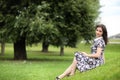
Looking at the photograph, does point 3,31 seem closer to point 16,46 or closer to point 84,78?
point 16,46

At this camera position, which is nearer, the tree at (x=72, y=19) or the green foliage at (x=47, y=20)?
the green foliage at (x=47, y=20)

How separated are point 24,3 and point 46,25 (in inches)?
118

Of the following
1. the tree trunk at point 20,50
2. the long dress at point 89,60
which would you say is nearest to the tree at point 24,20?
the tree trunk at point 20,50

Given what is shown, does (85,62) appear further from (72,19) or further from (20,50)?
(20,50)

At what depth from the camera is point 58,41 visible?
3550cm

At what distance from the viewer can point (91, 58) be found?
44.3 feet

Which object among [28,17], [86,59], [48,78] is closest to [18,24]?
[28,17]

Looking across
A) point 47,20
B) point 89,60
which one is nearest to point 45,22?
point 47,20

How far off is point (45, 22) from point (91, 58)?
19.7 metres

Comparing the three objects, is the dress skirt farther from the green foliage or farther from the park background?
the green foliage

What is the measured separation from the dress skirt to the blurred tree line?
18905 millimetres

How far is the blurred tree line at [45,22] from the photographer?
109 feet

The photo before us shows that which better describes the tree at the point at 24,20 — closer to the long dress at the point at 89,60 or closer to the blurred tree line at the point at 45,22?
the blurred tree line at the point at 45,22

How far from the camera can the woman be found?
43.7 feet
